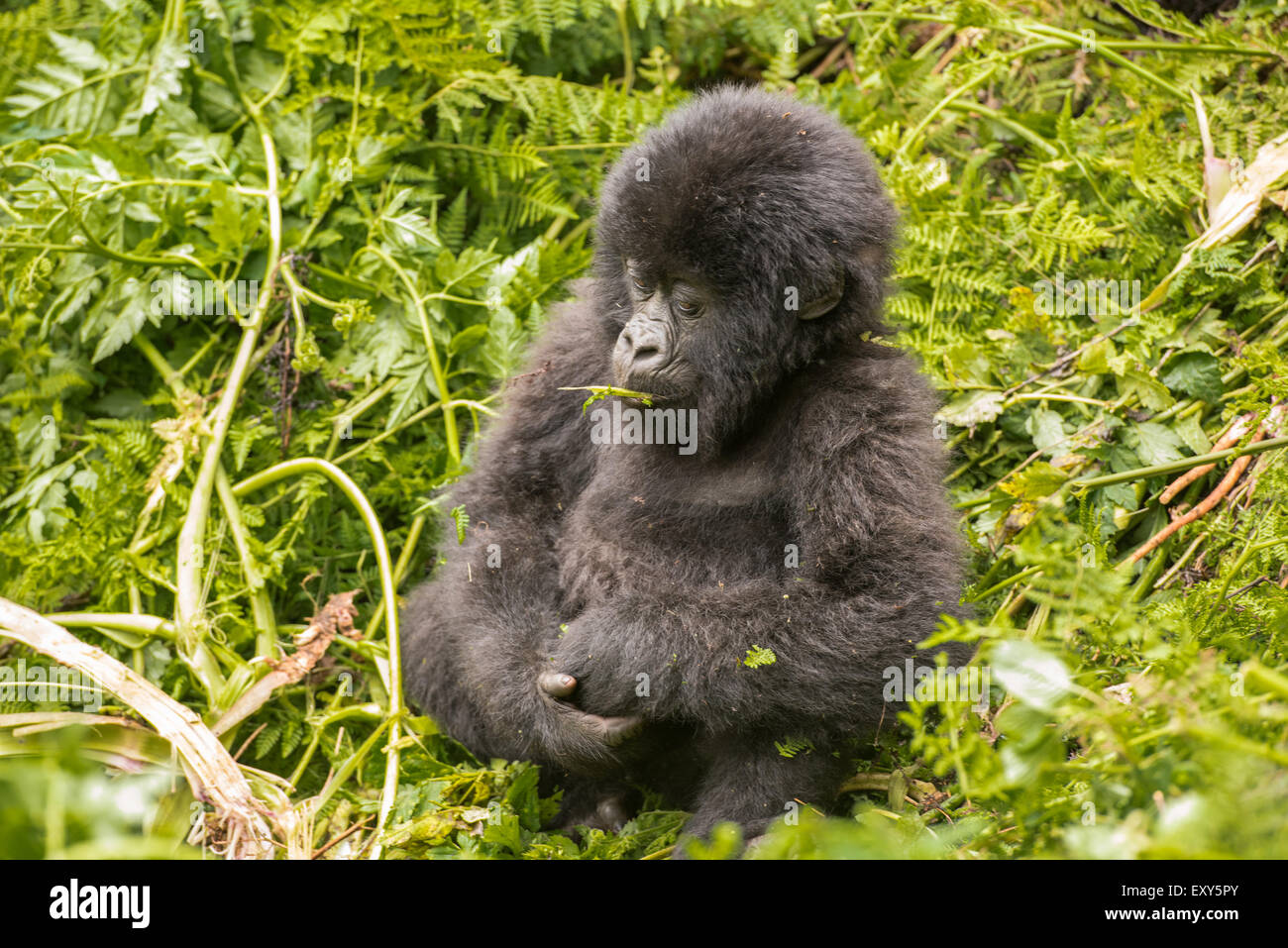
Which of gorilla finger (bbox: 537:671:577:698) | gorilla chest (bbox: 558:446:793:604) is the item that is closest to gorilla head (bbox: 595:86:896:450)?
gorilla chest (bbox: 558:446:793:604)

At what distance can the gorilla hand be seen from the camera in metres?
3.22

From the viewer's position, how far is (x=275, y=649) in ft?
12.9

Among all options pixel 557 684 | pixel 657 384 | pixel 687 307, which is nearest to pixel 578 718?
pixel 557 684

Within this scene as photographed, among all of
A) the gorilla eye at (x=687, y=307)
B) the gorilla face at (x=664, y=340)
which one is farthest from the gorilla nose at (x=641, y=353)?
the gorilla eye at (x=687, y=307)

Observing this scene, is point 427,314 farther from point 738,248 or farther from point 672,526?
point 738,248

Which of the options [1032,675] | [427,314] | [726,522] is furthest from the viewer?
[427,314]

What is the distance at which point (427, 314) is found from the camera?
4.38 meters

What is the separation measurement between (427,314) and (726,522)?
5.55ft

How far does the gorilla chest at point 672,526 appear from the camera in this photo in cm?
326

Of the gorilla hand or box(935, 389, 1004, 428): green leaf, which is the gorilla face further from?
box(935, 389, 1004, 428): green leaf

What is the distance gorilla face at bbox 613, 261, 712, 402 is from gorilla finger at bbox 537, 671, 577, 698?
854mm

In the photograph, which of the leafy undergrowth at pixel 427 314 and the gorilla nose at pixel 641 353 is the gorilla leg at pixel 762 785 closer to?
the leafy undergrowth at pixel 427 314

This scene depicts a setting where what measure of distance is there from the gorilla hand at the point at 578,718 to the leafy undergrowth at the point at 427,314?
0.79ft
